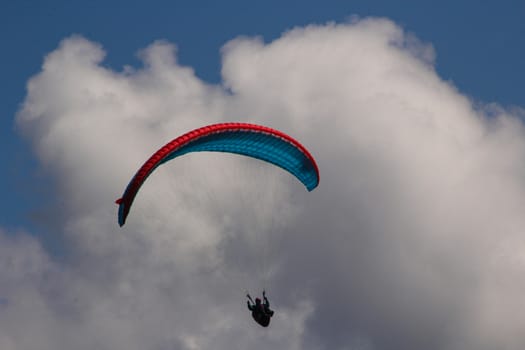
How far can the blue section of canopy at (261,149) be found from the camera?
56.8 meters

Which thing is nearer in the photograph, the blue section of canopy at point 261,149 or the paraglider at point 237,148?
the paraglider at point 237,148

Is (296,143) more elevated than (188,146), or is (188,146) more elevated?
(296,143)

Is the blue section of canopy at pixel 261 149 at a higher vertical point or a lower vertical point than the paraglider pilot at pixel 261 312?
higher

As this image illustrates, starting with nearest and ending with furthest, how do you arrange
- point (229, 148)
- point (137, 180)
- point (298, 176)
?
point (137, 180)
point (229, 148)
point (298, 176)

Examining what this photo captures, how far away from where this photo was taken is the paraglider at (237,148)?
52.9m

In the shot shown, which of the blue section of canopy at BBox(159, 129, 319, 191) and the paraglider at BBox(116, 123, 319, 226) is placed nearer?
the paraglider at BBox(116, 123, 319, 226)

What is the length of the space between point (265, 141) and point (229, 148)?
2.09 metres

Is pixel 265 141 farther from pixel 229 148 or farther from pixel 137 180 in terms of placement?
pixel 137 180

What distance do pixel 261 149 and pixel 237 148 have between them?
5.12ft

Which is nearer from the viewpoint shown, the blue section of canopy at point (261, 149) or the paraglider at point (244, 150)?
the paraglider at point (244, 150)

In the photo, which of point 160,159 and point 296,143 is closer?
point 160,159

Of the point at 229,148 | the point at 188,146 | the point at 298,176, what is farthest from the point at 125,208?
the point at 298,176

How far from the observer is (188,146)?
55.6 m

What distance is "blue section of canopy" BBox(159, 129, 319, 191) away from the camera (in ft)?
186
